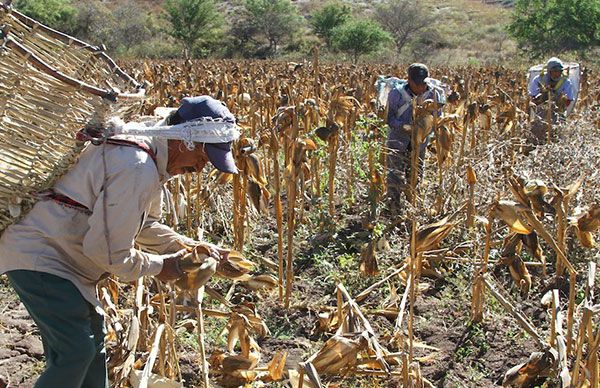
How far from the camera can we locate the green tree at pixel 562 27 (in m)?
34.2

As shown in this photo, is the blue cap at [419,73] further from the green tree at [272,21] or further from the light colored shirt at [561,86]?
the green tree at [272,21]

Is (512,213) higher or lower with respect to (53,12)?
higher

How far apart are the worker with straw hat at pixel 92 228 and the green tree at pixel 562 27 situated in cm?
3511

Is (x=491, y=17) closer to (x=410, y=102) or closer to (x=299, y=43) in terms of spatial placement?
(x=299, y=43)

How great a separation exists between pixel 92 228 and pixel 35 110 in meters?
0.45

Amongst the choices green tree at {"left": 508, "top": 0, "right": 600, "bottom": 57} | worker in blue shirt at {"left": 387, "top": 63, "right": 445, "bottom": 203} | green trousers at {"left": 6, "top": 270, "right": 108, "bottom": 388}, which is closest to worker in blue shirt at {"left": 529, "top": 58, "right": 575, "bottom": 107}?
worker in blue shirt at {"left": 387, "top": 63, "right": 445, "bottom": 203}

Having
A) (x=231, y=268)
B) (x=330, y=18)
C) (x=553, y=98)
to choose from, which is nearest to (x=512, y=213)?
(x=231, y=268)

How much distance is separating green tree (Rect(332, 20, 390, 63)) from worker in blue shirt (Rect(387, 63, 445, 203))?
33284 mm

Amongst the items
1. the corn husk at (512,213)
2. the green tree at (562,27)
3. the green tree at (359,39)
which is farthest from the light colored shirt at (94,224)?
the green tree at (359,39)

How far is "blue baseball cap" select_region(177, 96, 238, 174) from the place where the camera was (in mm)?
2475

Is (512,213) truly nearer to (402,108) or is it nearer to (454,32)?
(402,108)

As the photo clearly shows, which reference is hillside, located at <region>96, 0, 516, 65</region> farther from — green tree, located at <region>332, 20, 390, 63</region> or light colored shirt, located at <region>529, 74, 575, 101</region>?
light colored shirt, located at <region>529, 74, 575, 101</region>

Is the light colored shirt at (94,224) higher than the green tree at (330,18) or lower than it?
higher

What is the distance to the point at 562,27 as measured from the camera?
34469 millimetres
